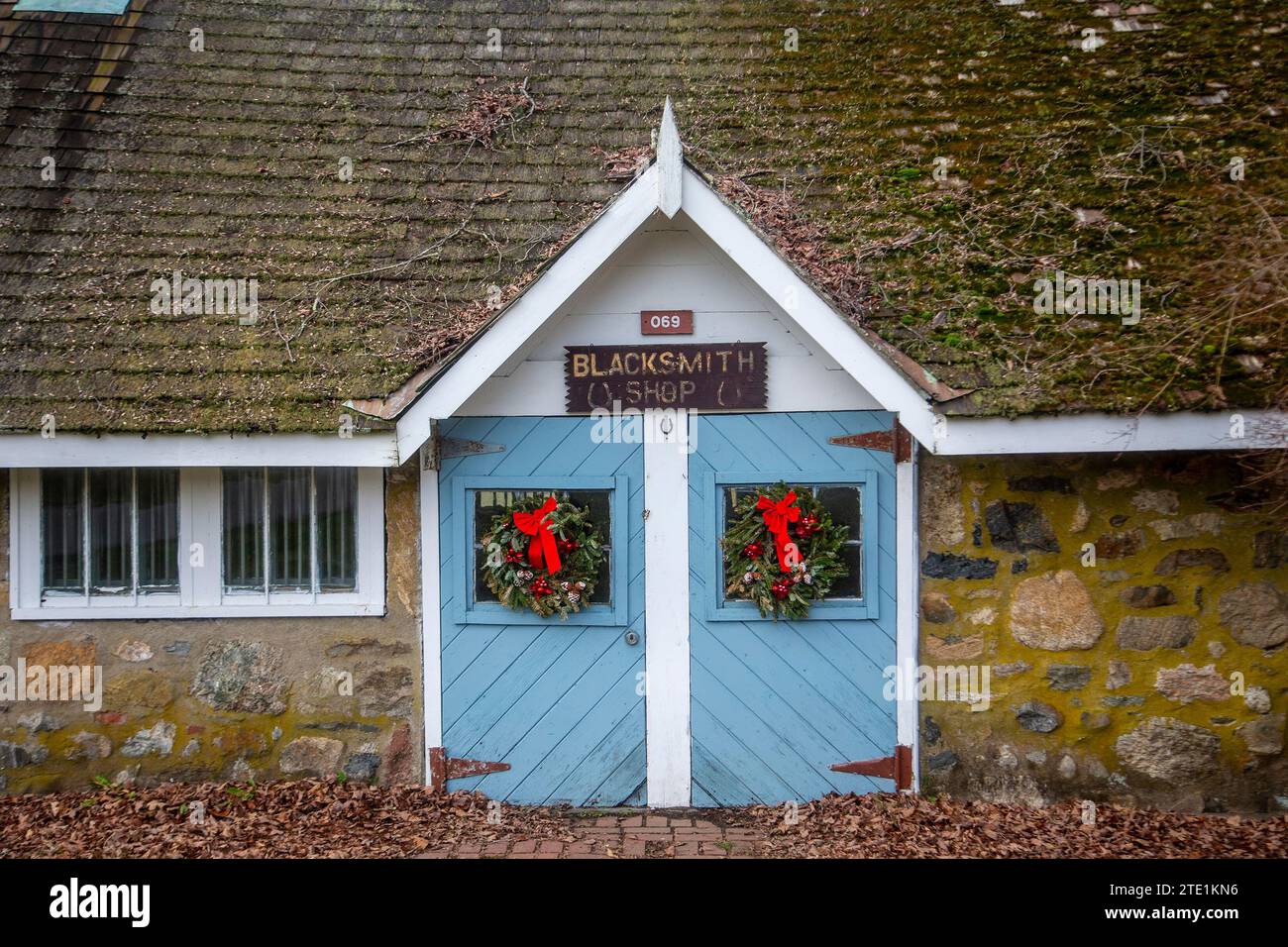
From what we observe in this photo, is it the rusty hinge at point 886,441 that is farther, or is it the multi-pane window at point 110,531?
the multi-pane window at point 110,531

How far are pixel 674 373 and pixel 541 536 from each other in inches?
49.2

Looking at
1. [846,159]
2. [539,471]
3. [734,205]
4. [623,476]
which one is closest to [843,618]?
[623,476]

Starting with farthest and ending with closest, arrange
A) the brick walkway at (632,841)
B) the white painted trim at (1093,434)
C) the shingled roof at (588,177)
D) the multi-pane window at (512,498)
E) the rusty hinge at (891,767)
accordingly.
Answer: the multi-pane window at (512,498), the rusty hinge at (891,767), the shingled roof at (588,177), the brick walkway at (632,841), the white painted trim at (1093,434)

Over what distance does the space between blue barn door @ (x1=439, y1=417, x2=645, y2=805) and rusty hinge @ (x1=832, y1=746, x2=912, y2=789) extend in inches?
51.4

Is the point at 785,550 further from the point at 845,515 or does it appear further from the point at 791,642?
the point at 791,642

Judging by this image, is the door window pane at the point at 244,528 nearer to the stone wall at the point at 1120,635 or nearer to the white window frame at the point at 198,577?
the white window frame at the point at 198,577

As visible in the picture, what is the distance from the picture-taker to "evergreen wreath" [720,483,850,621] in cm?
580

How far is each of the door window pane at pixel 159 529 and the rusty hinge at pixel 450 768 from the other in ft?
6.22

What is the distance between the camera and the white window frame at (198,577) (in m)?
5.95

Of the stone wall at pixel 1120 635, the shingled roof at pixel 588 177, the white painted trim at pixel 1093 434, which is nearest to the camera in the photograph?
the white painted trim at pixel 1093 434

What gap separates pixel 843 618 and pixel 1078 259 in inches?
102

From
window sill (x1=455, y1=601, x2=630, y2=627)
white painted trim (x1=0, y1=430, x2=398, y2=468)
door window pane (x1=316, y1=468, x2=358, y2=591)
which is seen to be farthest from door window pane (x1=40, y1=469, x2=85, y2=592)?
window sill (x1=455, y1=601, x2=630, y2=627)

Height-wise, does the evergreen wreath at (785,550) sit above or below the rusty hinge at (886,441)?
below

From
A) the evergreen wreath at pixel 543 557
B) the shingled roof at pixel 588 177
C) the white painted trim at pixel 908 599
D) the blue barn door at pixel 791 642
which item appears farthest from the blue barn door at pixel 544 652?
the white painted trim at pixel 908 599
